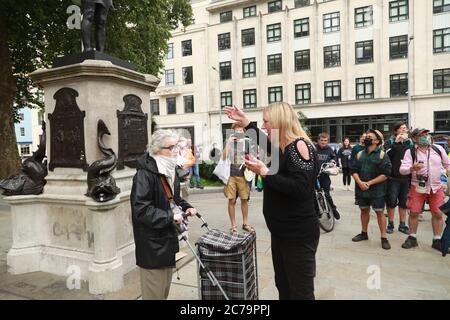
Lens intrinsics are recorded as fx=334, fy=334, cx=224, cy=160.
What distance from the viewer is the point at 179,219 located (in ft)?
9.12

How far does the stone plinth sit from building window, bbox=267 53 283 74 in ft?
104

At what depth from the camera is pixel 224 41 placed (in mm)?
37000

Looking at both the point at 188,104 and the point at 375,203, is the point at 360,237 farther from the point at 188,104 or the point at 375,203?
the point at 188,104

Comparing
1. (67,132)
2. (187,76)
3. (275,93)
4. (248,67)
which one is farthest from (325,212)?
(187,76)

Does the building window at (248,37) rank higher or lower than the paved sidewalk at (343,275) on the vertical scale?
higher

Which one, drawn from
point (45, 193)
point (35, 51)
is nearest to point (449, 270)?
point (45, 193)

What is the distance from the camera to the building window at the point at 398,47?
96.2 ft

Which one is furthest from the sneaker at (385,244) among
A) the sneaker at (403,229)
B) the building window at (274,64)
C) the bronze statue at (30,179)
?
the building window at (274,64)

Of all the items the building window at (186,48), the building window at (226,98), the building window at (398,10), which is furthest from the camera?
the building window at (186,48)

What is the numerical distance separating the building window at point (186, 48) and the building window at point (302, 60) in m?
12.6

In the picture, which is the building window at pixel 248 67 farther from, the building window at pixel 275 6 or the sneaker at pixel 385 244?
the sneaker at pixel 385 244

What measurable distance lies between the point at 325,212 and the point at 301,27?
3095 centimetres
